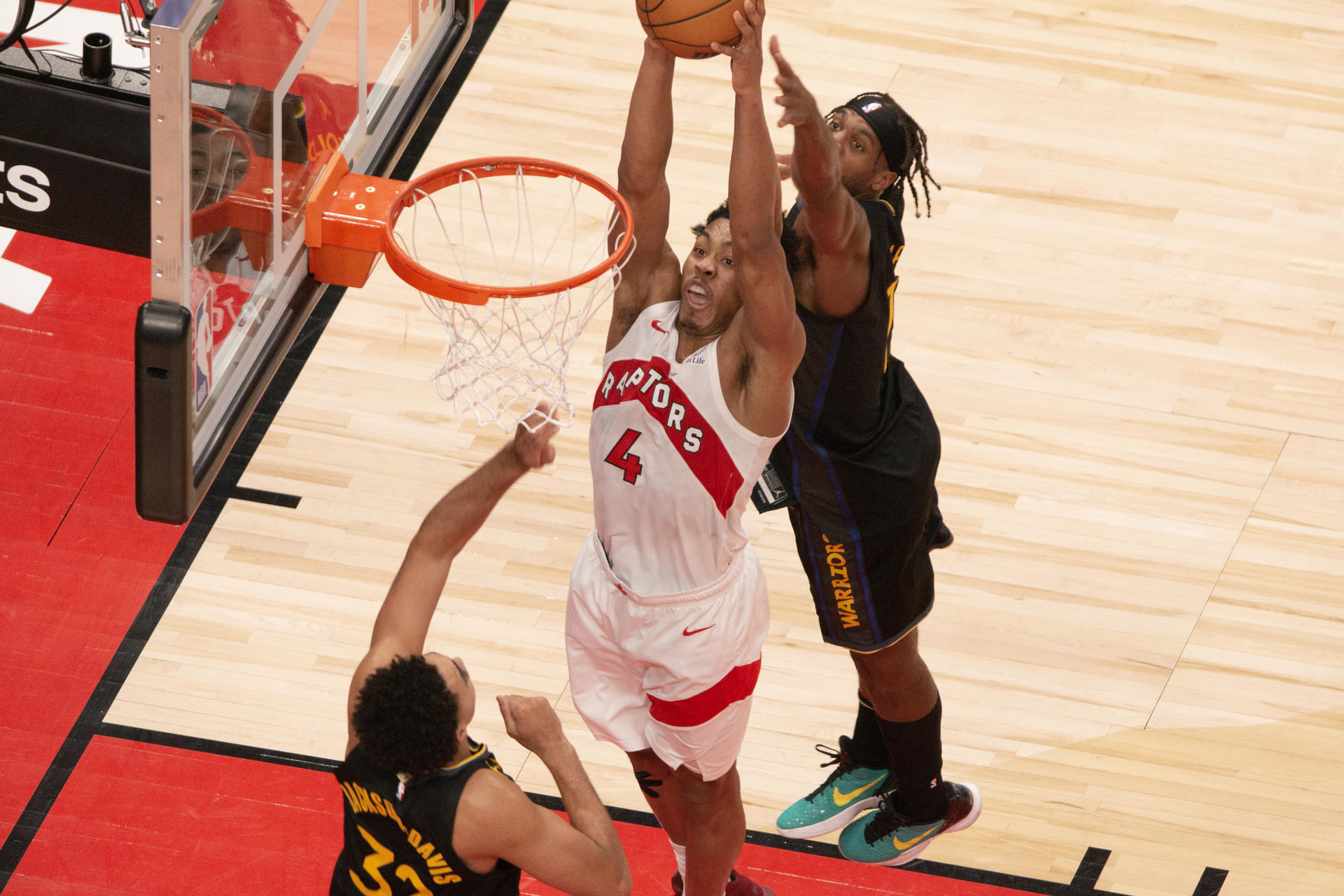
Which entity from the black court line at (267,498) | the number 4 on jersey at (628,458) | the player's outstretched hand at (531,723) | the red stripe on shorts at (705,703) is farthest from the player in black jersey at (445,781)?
the black court line at (267,498)

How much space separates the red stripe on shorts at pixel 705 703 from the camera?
153 inches

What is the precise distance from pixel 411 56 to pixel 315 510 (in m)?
1.61

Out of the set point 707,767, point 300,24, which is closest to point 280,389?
point 300,24

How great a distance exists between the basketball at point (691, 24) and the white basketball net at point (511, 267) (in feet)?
1.60

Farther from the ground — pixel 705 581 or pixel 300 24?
pixel 300 24

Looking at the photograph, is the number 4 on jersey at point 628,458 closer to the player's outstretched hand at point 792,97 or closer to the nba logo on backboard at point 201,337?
the player's outstretched hand at point 792,97

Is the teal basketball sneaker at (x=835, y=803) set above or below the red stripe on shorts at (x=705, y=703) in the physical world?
below

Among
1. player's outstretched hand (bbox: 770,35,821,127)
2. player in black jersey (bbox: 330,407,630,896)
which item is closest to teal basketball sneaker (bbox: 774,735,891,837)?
player in black jersey (bbox: 330,407,630,896)

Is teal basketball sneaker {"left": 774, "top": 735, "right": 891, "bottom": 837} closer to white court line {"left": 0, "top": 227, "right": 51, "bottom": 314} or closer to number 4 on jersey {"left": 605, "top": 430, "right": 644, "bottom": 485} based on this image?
number 4 on jersey {"left": 605, "top": 430, "right": 644, "bottom": 485}

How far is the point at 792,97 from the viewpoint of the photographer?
3.41 m

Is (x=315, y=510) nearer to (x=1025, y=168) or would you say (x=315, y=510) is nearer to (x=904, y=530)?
(x=904, y=530)

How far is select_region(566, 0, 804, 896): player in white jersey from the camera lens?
366 cm

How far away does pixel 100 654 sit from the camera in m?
5.03

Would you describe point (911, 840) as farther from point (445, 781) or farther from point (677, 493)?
point (445, 781)
